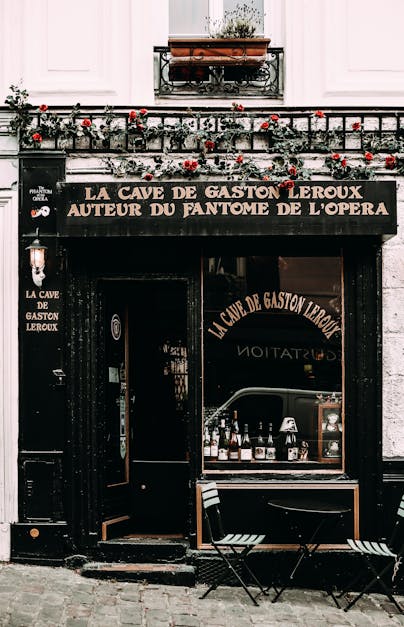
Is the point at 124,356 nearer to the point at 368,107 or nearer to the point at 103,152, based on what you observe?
the point at 103,152

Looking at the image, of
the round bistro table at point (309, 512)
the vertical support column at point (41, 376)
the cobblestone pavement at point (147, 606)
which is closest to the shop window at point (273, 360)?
the round bistro table at point (309, 512)

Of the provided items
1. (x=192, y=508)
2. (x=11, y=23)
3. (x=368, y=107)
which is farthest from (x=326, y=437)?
(x=11, y=23)

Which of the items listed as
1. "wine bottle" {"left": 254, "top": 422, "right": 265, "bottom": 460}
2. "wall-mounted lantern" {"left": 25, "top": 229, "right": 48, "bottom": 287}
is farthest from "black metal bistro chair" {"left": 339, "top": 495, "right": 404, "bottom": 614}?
"wall-mounted lantern" {"left": 25, "top": 229, "right": 48, "bottom": 287}

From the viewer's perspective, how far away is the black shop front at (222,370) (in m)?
7.81

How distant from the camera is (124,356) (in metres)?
8.78

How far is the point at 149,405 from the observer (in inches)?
359

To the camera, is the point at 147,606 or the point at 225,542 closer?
the point at 147,606

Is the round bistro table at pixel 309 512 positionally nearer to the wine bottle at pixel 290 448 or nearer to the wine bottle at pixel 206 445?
the wine bottle at pixel 290 448

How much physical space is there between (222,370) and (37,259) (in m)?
2.10

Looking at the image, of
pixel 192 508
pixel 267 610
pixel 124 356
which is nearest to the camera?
pixel 267 610

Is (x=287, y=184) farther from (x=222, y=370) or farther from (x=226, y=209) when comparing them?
(x=222, y=370)

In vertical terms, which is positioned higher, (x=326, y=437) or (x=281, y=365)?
(x=281, y=365)

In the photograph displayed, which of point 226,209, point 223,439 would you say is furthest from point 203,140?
point 223,439

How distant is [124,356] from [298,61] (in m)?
3.55
